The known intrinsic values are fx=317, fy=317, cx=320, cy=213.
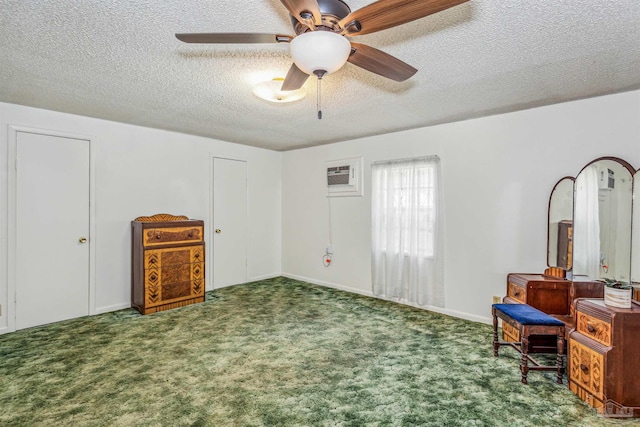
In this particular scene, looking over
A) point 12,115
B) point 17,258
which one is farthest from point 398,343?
point 12,115

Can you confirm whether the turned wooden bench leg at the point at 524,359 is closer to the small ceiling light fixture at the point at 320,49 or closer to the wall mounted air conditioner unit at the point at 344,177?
the small ceiling light fixture at the point at 320,49

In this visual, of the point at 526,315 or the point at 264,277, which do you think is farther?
the point at 264,277

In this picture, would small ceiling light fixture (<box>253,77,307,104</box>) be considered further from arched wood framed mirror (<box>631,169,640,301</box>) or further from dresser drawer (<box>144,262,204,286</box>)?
arched wood framed mirror (<box>631,169,640,301</box>)

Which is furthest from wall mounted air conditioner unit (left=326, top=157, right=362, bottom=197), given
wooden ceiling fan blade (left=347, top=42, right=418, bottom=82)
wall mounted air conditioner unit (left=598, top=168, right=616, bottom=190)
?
wooden ceiling fan blade (left=347, top=42, right=418, bottom=82)

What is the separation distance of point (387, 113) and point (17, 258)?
4.21 m

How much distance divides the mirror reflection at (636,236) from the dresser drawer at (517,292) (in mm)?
768

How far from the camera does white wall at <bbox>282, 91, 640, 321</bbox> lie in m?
2.90

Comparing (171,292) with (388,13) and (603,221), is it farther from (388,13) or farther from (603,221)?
(603,221)

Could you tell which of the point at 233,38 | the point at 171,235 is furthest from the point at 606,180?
the point at 171,235

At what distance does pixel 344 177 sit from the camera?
4.92m

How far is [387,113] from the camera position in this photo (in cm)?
345

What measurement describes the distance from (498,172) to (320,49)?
284cm

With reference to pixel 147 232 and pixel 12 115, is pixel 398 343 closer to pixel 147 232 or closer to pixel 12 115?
pixel 147 232

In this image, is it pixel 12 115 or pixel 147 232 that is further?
pixel 147 232
